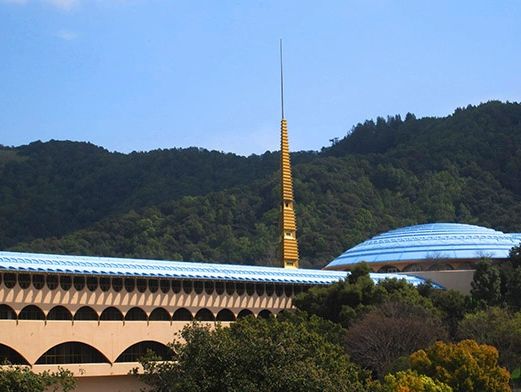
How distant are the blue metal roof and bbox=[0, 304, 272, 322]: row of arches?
66.3 inches

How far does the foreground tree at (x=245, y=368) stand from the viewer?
95.5 feet

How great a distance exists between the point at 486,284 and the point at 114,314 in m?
19.4

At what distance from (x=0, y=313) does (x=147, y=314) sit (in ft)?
24.5

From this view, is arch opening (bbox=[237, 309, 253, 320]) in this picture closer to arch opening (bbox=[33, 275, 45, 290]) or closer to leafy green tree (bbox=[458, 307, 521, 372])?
leafy green tree (bbox=[458, 307, 521, 372])

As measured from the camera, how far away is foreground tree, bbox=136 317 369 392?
29.1 metres

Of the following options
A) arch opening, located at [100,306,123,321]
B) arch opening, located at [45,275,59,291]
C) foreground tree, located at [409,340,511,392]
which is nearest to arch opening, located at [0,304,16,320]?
arch opening, located at [45,275,59,291]

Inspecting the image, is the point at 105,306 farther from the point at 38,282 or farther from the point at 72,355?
the point at 38,282

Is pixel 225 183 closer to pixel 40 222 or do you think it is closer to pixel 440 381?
pixel 40 222

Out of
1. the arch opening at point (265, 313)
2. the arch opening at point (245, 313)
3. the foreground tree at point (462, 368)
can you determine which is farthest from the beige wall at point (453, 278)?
the foreground tree at point (462, 368)

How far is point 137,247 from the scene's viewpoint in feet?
294

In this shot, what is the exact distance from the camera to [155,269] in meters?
49.0

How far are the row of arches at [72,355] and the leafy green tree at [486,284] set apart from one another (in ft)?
56.3

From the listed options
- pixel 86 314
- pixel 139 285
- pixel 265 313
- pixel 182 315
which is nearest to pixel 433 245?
pixel 265 313

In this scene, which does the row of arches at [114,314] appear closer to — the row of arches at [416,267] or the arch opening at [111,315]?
the arch opening at [111,315]
